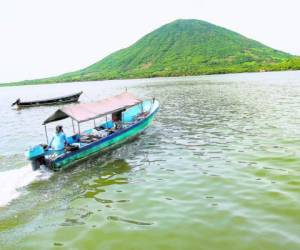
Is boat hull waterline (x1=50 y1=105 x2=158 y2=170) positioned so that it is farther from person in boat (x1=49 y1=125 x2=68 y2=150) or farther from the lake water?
person in boat (x1=49 y1=125 x2=68 y2=150)

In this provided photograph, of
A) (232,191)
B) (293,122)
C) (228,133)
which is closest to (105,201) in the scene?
(232,191)

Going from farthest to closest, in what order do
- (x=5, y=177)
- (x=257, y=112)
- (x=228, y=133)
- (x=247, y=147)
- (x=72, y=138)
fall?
(x=257, y=112)
(x=228, y=133)
(x=72, y=138)
(x=247, y=147)
(x=5, y=177)

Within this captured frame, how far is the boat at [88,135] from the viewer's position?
54.9 ft

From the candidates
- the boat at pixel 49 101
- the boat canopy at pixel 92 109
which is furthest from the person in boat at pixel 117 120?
the boat at pixel 49 101

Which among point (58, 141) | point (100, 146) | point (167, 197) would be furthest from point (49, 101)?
point (167, 197)

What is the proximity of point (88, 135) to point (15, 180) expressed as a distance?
6.53m

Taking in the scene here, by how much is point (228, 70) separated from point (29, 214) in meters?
131

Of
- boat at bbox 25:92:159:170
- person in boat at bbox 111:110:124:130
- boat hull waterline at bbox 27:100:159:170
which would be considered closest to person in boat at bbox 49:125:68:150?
boat at bbox 25:92:159:170

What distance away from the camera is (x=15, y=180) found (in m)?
15.5

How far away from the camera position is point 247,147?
18.1m

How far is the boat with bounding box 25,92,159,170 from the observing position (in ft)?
54.9

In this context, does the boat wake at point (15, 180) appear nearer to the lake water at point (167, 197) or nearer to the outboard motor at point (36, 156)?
the lake water at point (167, 197)

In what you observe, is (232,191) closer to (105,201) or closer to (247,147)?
(105,201)

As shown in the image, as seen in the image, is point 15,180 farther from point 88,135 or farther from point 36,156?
point 88,135
